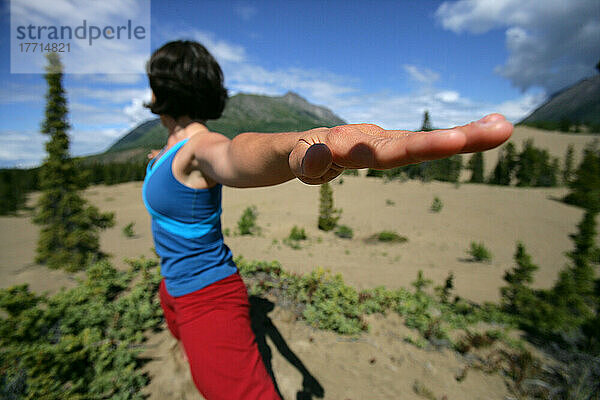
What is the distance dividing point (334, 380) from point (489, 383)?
6.68 feet

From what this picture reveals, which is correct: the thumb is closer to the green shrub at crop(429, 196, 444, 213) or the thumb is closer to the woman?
the woman

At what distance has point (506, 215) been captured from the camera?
18.9m

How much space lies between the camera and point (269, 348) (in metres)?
3.34

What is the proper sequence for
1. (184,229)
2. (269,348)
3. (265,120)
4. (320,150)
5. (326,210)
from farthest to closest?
(326,210) < (269,348) < (265,120) < (184,229) < (320,150)

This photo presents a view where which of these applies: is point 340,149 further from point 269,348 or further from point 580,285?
point 580,285

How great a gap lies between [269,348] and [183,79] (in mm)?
3172

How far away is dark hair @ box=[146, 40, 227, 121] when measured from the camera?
165 centimetres

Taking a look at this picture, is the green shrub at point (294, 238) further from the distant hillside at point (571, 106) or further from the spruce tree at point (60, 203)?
the distant hillside at point (571, 106)

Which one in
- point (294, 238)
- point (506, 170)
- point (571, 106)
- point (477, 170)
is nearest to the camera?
point (571, 106)

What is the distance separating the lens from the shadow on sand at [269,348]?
289cm

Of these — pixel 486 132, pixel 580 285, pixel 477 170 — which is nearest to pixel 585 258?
pixel 580 285

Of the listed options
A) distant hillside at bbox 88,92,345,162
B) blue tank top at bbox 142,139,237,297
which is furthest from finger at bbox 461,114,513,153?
blue tank top at bbox 142,139,237,297

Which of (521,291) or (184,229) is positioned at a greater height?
(184,229)

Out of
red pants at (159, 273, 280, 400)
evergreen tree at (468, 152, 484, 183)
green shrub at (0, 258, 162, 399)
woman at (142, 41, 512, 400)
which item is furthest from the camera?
evergreen tree at (468, 152, 484, 183)
